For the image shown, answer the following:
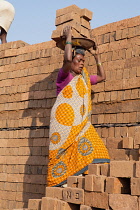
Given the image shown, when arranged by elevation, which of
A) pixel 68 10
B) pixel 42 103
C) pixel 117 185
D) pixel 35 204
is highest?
pixel 68 10

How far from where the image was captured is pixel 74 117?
15.2 ft

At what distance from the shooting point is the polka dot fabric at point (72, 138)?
440 centimetres

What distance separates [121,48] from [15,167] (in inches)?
107

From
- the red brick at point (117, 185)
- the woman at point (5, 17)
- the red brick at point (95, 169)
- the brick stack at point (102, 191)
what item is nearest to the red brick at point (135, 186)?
the brick stack at point (102, 191)

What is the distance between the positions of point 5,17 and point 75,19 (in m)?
2.53

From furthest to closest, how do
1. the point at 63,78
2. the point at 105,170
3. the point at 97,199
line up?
1. the point at 63,78
2. the point at 105,170
3. the point at 97,199

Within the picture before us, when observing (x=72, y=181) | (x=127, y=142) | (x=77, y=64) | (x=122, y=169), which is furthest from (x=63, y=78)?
(x=122, y=169)

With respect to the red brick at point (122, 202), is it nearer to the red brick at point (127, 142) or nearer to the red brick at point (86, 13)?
the red brick at point (127, 142)

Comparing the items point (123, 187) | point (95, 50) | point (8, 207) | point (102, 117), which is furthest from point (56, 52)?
point (123, 187)

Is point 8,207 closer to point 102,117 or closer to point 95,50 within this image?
point 102,117

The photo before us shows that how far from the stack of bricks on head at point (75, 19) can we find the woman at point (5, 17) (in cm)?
213

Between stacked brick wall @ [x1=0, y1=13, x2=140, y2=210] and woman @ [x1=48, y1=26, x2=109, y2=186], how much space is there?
49 cm

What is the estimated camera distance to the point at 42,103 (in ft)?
19.8

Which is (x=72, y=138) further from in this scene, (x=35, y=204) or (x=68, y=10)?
(x=68, y=10)
